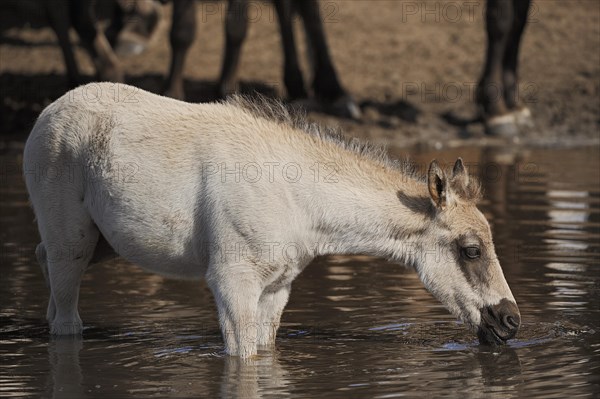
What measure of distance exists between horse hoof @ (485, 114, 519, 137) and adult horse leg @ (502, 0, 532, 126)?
164mm

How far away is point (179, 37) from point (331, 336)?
28.2 feet

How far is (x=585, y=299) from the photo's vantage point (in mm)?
9469

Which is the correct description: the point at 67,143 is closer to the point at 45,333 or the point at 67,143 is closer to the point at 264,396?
the point at 45,333

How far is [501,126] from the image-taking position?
56.7 feet

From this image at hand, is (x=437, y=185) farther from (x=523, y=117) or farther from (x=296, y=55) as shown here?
(x=296, y=55)

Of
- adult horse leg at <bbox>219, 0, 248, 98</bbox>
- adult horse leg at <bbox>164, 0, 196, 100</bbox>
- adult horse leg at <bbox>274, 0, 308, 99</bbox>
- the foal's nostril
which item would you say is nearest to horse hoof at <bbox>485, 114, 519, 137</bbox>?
adult horse leg at <bbox>274, 0, 308, 99</bbox>

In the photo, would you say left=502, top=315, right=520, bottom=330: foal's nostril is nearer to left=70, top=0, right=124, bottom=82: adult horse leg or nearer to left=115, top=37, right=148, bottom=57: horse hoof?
left=70, top=0, right=124, bottom=82: adult horse leg

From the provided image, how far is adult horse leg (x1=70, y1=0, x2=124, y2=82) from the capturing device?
16984 millimetres

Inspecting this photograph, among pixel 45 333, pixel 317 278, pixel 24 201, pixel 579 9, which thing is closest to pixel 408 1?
pixel 579 9

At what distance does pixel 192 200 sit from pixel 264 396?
1.23 meters

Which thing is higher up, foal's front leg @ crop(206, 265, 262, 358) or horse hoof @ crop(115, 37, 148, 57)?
horse hoof @ crop(115, 37, 148, 57)

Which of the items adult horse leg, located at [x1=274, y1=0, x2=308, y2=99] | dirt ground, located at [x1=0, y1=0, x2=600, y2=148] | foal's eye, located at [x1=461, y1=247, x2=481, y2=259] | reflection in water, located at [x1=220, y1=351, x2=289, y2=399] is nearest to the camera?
reflection in water, located at [x1=220, y1=351, x2=289, y2=399]

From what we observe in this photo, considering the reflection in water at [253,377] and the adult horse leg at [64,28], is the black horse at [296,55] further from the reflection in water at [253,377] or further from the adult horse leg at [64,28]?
the reflection in water at [253,377]

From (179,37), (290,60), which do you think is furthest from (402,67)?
(179,37)
